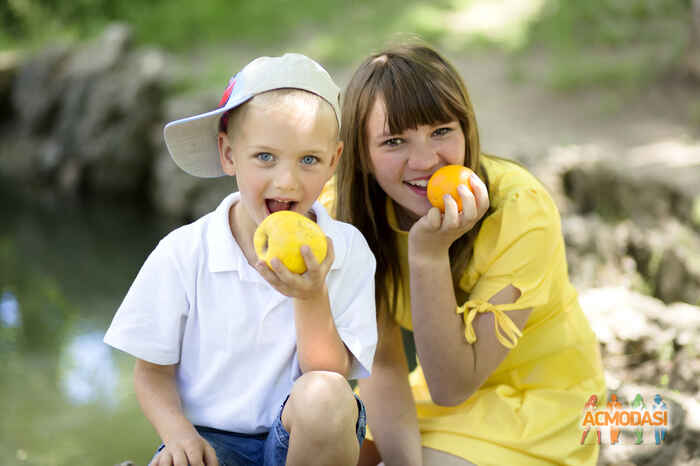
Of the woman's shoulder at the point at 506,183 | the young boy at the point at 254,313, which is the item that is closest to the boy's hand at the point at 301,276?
the young boy at the point at 254,313

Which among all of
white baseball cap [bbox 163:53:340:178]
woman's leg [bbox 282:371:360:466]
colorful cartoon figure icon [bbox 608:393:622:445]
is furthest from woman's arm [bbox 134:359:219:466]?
colorful cartoon figure icon [bbox 608:393:622:445]

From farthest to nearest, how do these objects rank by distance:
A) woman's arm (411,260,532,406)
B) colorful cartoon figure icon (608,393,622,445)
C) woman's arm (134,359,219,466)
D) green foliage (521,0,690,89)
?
green foliage (521,0,690,89)
colorful cartoon figure icon (608,393,622,445)
woman's arm (411,260,532,406)
woman's arm (134,359,219,466)

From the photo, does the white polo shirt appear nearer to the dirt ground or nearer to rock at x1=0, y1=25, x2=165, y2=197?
the dirt ground

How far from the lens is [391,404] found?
1.98 m

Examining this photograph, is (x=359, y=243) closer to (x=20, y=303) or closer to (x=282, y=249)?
(x=282, y=249)

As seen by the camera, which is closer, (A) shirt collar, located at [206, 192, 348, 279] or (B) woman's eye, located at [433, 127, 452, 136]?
(A) shirt collar, located at [206, 192, 348, 279]

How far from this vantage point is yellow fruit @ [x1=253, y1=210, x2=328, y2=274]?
1.38m

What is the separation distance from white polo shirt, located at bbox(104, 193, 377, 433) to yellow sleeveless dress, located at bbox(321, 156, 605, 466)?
35cm

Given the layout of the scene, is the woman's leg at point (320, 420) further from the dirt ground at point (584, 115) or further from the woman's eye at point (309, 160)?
the dirt ground at point (584, 115)

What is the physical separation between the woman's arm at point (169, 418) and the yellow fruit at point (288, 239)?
0.40 m

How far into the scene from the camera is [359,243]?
5.62ft

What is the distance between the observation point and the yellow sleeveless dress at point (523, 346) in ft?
5.98

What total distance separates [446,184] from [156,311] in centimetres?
68

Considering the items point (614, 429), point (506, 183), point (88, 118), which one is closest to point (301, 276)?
point (506, 183)
